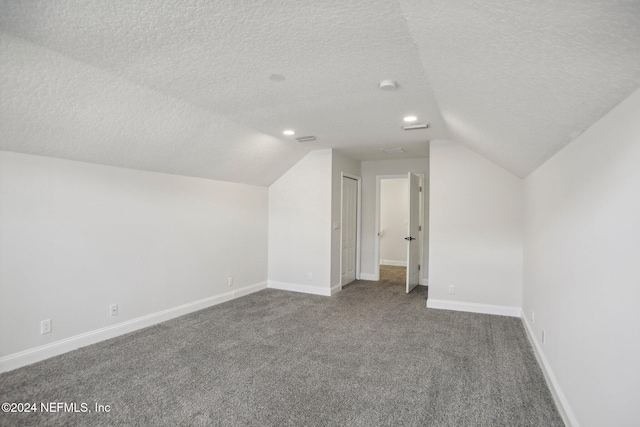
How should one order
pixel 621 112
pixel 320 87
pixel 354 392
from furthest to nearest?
pixel 320 87, pixel 354 392, pixel 621 112

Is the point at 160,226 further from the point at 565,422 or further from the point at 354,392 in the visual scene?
the point at 565,422

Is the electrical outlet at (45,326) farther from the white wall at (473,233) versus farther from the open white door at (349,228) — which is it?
the white wall at (473,233)

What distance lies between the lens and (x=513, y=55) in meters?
1.50

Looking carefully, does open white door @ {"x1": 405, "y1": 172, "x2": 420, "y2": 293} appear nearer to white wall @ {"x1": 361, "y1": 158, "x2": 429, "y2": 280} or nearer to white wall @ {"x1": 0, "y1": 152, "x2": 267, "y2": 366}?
white wall @ {"x1": 361, "y1": 158, "x2": 429, "y2": 280}

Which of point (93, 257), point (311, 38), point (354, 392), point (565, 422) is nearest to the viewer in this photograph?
point (311, 38)

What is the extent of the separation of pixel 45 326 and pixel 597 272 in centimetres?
420

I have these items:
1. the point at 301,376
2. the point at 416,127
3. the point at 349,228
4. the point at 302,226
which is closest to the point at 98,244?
the point at 301,376

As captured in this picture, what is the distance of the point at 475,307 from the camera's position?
4.52 meters

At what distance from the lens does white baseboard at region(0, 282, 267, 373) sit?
2807 millimetres

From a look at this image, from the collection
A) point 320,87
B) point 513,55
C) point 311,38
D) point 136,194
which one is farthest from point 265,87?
point 136,194

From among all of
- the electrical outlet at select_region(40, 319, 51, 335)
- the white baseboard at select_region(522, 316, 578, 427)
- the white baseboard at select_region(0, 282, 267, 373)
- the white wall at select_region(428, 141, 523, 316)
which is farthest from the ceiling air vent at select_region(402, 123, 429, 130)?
the electrical outlet at select_region(40, 319, 51, 335)

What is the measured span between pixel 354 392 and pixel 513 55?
2.36 m

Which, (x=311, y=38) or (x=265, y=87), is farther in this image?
(x=265, y=87)

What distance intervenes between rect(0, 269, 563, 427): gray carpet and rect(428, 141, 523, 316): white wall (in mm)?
442
